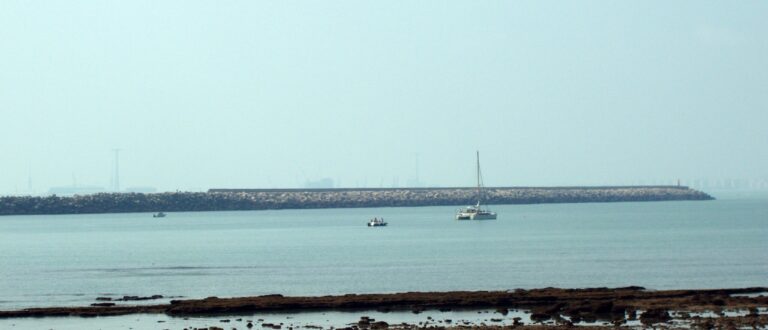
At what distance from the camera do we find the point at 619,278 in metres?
44.0

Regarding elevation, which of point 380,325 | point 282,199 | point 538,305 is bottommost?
point 380,325

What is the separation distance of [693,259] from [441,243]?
19464mm

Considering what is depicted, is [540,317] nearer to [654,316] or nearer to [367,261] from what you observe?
[654,316]

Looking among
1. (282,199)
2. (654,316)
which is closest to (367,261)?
(654,316)

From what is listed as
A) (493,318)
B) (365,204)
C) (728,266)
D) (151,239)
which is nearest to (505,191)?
(365,204)

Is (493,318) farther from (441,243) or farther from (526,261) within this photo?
(441,243)

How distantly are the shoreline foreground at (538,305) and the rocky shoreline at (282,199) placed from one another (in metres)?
119

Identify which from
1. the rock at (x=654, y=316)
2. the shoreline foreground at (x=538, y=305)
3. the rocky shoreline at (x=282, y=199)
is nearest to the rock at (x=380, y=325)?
the shoreline foreground at (x=538, y=305)

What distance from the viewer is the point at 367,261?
55.4m

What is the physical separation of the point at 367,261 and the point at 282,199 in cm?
11580

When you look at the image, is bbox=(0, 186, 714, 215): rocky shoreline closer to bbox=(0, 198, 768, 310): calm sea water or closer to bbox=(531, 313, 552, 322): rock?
bbox=(0, 198, 768, 310): calm sea water

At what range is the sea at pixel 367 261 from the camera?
139 feet

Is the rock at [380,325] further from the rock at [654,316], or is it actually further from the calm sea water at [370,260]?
the calm sea water at [370,260]

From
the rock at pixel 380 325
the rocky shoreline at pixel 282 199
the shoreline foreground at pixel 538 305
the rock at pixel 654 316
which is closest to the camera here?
the rock at pixel 380 325
